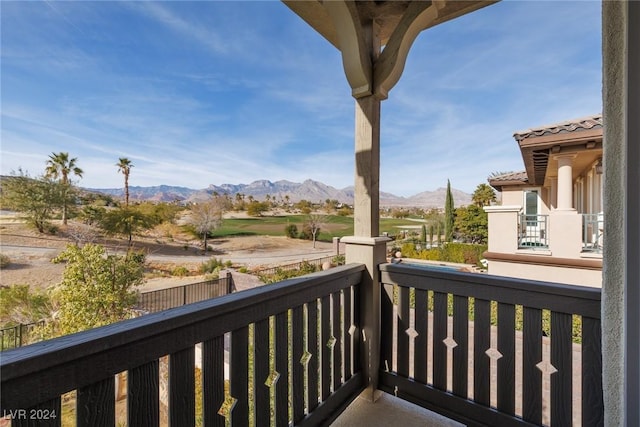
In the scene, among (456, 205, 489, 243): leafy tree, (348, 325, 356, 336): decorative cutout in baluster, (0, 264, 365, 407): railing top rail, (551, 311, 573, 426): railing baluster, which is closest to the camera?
(0, 264, 365, 407): railing top rail

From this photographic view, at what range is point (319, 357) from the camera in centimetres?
157

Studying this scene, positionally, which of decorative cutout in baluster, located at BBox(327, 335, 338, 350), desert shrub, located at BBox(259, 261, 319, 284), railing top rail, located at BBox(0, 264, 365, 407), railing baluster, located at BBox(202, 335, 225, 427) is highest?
railing top rail, located at BBox(0, 264, 365, 407)

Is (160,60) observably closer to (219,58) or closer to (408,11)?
(219,58)

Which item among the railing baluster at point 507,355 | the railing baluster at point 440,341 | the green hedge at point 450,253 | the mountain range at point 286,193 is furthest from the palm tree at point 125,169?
the green hedge at point 450,253

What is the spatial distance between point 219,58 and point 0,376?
7.08m

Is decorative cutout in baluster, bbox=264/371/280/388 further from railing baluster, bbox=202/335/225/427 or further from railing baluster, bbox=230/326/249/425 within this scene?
railing baluster, bbox=202/335/225/427

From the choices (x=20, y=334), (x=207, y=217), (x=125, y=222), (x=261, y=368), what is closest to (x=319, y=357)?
(x=261, y=368)

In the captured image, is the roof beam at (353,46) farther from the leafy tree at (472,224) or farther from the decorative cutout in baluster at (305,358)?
the leafy tree at (472,224)

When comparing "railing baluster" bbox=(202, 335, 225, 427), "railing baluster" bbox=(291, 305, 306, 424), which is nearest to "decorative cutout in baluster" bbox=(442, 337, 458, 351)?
"railing baluster" bbox=(291, 305, 306, 424)

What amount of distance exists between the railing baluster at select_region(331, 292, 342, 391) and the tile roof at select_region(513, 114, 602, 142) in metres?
4.57

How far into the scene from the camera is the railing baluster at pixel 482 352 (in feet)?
4.96

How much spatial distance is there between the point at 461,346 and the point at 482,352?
11cm

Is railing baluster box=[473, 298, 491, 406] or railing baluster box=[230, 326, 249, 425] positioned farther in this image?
railing baluster box=[473, 298, 491, 406]

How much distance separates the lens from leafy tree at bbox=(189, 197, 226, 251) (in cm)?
464
